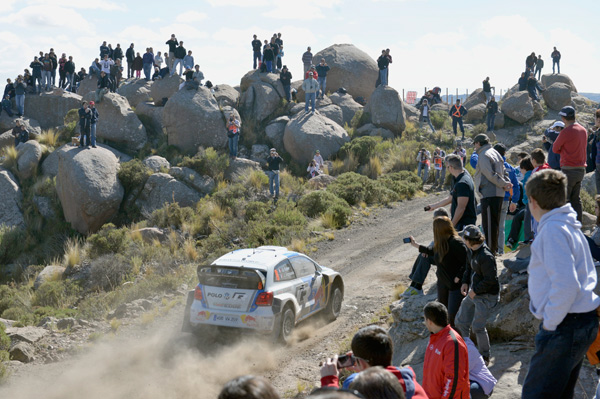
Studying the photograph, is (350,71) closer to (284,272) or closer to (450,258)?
(284,272)

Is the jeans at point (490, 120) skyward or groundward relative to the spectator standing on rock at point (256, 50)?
groundward

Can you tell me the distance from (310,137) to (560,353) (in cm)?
2762

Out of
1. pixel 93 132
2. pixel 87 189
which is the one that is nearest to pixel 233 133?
pixel 93 132

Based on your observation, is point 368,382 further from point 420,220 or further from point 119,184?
point 119,184

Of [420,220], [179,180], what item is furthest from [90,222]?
[420,220]

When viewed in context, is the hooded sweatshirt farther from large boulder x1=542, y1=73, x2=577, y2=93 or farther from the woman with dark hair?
large boulder x1=542, y1=73, x2=577, y2=93

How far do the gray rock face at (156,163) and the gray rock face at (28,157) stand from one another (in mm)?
5952

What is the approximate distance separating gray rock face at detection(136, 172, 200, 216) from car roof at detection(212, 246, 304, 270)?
1478 centimetres

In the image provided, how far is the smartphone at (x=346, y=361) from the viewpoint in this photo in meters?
4.13

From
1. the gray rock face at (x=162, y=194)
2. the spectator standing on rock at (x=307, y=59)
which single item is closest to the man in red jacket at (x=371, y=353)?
the gray rock face at (x=162, y=194)

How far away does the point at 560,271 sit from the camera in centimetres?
378

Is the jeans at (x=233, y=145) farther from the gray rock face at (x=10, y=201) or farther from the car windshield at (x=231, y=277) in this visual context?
the car windshield at (x=231, y=277)

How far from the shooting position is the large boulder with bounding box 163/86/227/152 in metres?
31.1

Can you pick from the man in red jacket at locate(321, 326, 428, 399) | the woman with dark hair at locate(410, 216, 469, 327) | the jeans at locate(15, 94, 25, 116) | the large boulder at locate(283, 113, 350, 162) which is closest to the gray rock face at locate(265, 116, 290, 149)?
the large boulder at locate(283, 113, 350, 162)
